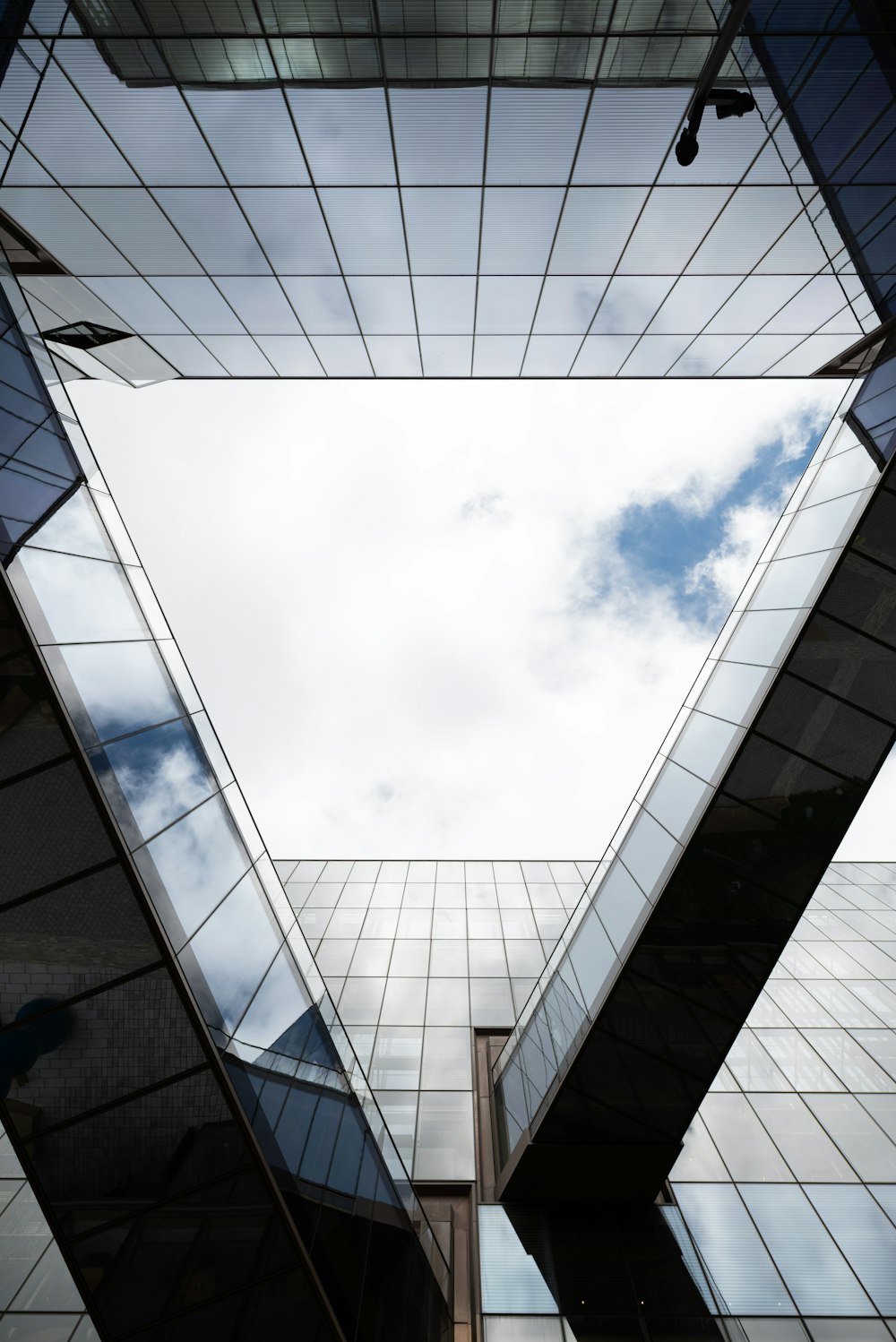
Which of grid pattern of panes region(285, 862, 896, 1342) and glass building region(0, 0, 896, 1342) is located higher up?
glass building region(0, 0, 896, 1342)

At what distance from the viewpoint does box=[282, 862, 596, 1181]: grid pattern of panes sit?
1630cm

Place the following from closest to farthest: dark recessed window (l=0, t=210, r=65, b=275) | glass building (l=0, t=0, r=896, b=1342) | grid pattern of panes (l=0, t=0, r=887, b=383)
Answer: glass building (l=0, t=0, r=896, b=1342), grid pattern of panes (l=0, t=0, r=887, b=383), dark recessed window (l=0, t=210, r=65, b=275)

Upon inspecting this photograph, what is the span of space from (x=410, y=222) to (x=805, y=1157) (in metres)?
22.3

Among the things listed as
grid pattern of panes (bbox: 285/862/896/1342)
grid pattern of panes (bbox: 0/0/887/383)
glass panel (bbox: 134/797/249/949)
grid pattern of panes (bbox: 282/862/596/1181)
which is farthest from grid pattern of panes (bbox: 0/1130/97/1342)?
grid pattern of panes (bbox: 0/0/887/383)

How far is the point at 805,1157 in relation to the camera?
46.9 ft

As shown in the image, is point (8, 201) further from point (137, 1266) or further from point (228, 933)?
point (137, 1266)

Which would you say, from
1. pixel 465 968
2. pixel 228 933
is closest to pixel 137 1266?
pixel 228 933

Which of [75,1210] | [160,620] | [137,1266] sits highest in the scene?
[160,620]

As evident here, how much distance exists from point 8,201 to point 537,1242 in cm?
2303

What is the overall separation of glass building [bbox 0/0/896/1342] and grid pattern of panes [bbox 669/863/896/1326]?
0.10m

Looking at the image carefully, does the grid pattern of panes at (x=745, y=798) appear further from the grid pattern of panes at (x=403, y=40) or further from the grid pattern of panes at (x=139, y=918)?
the grid pattern of panes at (x=403, y=40)

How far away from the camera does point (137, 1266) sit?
7.46 meters

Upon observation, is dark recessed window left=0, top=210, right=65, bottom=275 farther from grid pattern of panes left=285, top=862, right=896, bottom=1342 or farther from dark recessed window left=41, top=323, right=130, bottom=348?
grid pattern of panes left=285, top=862, right=896, bottom=1342

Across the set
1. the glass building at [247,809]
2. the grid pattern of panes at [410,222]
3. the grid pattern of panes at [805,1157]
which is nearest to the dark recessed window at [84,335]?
the glass building at [247,809]
